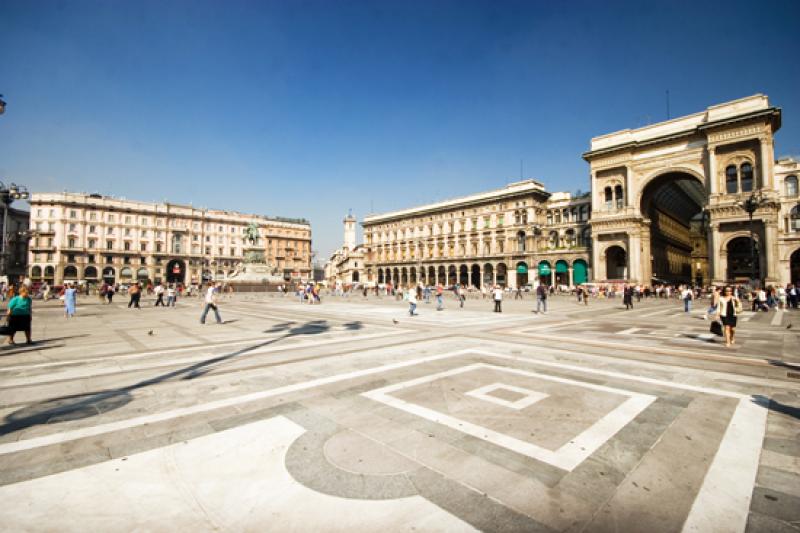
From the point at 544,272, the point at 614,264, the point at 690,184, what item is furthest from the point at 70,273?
the point at 690,184

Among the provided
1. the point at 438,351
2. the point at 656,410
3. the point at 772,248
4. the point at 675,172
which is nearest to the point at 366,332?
the point at 438,351

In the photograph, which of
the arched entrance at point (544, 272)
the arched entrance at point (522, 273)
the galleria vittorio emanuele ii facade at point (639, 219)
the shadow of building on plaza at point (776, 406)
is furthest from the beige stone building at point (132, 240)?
the shadow of building on plaza at point (776, 406)

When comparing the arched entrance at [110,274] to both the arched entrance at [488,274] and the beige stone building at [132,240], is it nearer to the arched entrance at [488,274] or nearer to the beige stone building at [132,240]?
the beige stone building at [132,240]

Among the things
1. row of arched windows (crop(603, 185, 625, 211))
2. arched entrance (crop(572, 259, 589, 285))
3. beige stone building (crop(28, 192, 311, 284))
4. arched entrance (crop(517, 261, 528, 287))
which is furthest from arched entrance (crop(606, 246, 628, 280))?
beige stone building (crop(28, 192, 311, 284))

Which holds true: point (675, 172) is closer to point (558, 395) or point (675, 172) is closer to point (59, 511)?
point (558, 395)

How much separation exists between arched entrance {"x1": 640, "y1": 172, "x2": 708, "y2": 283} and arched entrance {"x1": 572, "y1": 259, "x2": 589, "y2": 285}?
5.43 m

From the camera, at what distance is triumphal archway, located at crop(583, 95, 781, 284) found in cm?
3609

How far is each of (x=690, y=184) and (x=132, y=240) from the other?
10290 cm

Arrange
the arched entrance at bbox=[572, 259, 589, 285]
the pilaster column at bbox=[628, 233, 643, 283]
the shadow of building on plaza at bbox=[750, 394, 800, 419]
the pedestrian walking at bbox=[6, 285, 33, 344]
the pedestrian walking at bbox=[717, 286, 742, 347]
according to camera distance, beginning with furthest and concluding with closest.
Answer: the arched entrance at bbox=[572, 259, 589, 285] → the pilaster column at bbox=[628, 233, 643, 283] → the pedestrian walking at bbox=[717, 286, 742, 347] → the pedestrian walking at bbox=[6, 285, 33, 344] → the shadow of building on plaza at bbox=[750, 394, 800, 419]

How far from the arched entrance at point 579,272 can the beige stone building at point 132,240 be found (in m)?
54.4

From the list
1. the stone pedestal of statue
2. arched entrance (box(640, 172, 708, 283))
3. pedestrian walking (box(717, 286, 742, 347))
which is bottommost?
pedestrian walking (box(717, 286, 742, 347))

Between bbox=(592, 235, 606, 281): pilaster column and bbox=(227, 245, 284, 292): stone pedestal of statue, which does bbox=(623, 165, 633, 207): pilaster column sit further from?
bbox=(227, 245, 284, 292): stone pedestal of statue

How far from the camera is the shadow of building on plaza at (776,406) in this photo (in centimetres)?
454

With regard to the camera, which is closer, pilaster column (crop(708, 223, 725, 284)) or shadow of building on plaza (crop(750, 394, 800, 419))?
shadow of building on plaza (crop(750, 394, 800, 419))
